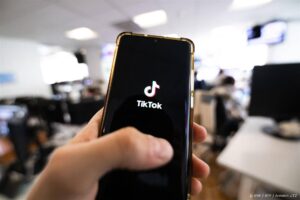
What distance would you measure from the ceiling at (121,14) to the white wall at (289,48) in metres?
0.02

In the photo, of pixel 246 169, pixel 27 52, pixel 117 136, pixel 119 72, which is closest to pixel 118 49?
pixel 119 72

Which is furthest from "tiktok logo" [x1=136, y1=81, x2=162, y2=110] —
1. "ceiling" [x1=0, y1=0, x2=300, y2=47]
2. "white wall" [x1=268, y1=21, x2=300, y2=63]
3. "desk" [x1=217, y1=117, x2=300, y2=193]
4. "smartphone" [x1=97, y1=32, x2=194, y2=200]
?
"desk" [x1=217, y1=117, x2=300, y2=193]

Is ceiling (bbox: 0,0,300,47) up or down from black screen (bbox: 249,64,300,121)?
up

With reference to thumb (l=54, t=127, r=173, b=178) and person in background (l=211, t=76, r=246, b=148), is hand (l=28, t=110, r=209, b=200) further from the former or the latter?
person in background (l=211, t=76, r=246, b=148)

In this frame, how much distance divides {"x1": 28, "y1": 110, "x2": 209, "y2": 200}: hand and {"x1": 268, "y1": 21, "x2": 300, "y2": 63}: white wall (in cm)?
29

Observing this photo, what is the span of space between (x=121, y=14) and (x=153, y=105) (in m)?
0.19

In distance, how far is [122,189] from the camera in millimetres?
206

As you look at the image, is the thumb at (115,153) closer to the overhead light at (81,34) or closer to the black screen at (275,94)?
the overhead light at (81,34)

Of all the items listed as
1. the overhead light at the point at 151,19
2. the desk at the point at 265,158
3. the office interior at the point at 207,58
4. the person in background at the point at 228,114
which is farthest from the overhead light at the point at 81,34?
the desk at the point at 265,158

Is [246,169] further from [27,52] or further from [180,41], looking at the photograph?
[27,52]

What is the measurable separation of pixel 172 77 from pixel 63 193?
21cm

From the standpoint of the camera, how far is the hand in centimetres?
16

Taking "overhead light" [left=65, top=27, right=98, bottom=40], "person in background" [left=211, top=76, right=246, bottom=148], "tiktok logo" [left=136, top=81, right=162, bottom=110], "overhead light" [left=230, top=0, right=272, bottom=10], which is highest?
"overhead light" [left=230, top=0, right=272, bottom=10]

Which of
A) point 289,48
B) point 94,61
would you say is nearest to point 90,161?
point 94,61
